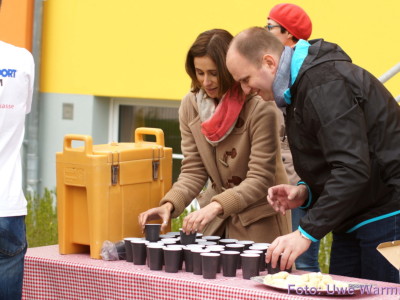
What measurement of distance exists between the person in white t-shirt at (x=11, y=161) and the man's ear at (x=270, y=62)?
0.82m

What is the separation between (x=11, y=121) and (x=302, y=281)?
1.11 meters

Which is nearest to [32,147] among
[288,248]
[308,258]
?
[308,258]

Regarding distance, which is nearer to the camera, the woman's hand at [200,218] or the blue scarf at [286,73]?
the blue scarf at [286,73]

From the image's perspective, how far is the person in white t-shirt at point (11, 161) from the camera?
3.23 m

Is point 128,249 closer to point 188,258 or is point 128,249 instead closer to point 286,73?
point 188,258

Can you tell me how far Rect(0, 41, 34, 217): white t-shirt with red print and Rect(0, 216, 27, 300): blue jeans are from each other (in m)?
0.04

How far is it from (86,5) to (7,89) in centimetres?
474

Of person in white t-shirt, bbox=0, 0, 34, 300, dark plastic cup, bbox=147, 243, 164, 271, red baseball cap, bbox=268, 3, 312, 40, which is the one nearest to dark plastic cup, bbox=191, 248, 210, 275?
dark plastic cup, bbox=147, 243, 164, 271

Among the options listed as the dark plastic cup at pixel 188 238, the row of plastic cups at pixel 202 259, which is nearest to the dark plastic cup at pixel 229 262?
the row of plastic cups at pixel 202 259

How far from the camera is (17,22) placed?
8.14m

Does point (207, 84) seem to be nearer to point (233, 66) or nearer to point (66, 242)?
point (233, 66)

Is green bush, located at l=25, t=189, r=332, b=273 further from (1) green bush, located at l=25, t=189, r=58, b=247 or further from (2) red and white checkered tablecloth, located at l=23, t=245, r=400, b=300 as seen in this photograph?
(2) red and white checkered tablecloth, located at l=23, t=245, r=400, b=300

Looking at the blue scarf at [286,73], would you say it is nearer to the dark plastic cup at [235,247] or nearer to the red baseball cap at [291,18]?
the dark plastic cup at [235,247]

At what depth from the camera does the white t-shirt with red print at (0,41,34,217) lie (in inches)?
127
